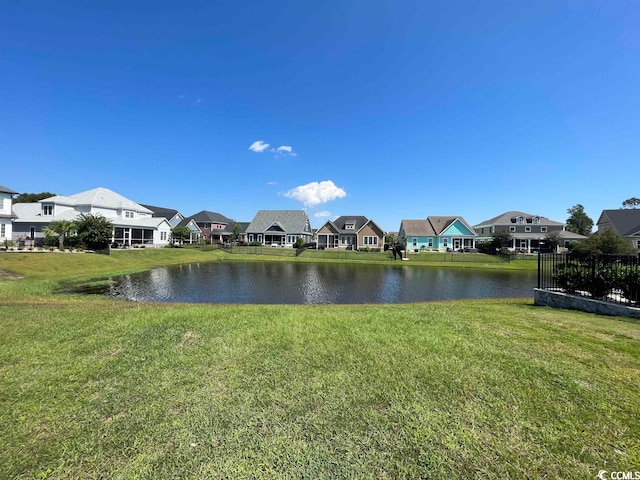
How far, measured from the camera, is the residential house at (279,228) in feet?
185

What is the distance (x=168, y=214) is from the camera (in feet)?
217

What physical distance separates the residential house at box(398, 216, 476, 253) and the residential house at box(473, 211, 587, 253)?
175 inches

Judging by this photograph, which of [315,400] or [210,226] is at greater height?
[210,226]

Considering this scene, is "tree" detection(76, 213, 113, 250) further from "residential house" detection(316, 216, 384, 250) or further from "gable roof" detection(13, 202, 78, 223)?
"residential house" detection(316, 216, 384, 250)

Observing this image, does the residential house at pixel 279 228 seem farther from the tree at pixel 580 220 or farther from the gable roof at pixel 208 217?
the tree at pixel 580 220

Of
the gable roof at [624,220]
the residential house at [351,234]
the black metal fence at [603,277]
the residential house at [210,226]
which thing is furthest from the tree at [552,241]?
the residential house at [210,226]

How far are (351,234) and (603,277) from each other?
1697 inches

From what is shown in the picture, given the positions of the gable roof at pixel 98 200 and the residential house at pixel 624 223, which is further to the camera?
the residential house at pixel 624 223

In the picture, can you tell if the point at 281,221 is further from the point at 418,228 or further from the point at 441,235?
the point at 441,235

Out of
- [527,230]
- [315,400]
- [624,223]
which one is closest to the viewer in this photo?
[315,400]

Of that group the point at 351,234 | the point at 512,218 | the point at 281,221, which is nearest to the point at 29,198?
the point at 281,221

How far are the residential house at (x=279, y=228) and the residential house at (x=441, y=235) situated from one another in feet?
69.8

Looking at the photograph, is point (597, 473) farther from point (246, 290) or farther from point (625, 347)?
point (246, 290)

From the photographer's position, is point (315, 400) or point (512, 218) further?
point (512, 218)
